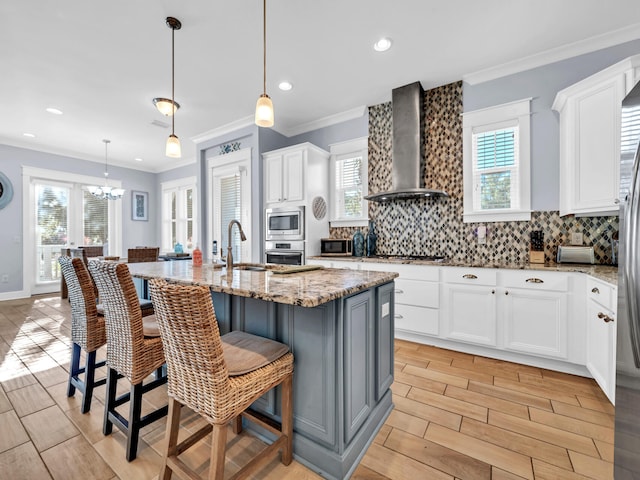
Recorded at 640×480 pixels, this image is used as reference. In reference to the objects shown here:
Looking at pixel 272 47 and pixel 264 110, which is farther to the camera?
pixel 272 47

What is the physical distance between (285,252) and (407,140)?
2138 mm

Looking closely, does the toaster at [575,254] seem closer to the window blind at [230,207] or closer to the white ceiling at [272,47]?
the white ceiling at [272,47]

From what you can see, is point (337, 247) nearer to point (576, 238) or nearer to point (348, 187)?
point (348, 187)

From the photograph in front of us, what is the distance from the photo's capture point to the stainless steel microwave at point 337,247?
12.4ft

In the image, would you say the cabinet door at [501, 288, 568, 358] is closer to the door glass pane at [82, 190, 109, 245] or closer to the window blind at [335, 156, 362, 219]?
the window blind at [335, 156, 362, 219]

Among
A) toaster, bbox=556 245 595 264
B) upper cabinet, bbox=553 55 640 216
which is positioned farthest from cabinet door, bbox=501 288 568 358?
upper cabinet, bbox=553 55 640 216

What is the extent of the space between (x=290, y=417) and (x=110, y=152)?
677 centimetres

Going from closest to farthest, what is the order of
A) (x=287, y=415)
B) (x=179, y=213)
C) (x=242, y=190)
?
1. (x=287, y=415)
2. (x=242, y=190)
3. (x=179, y=213)

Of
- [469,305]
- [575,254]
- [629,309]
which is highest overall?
[575,254]

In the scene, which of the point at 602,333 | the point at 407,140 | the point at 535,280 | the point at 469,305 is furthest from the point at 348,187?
the point at 602,333

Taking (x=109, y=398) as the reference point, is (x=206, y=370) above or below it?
above

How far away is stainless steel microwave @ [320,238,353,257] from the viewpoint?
377cm

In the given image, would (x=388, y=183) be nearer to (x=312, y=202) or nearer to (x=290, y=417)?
(x=312, y=202)

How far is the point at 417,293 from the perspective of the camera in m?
2.95
